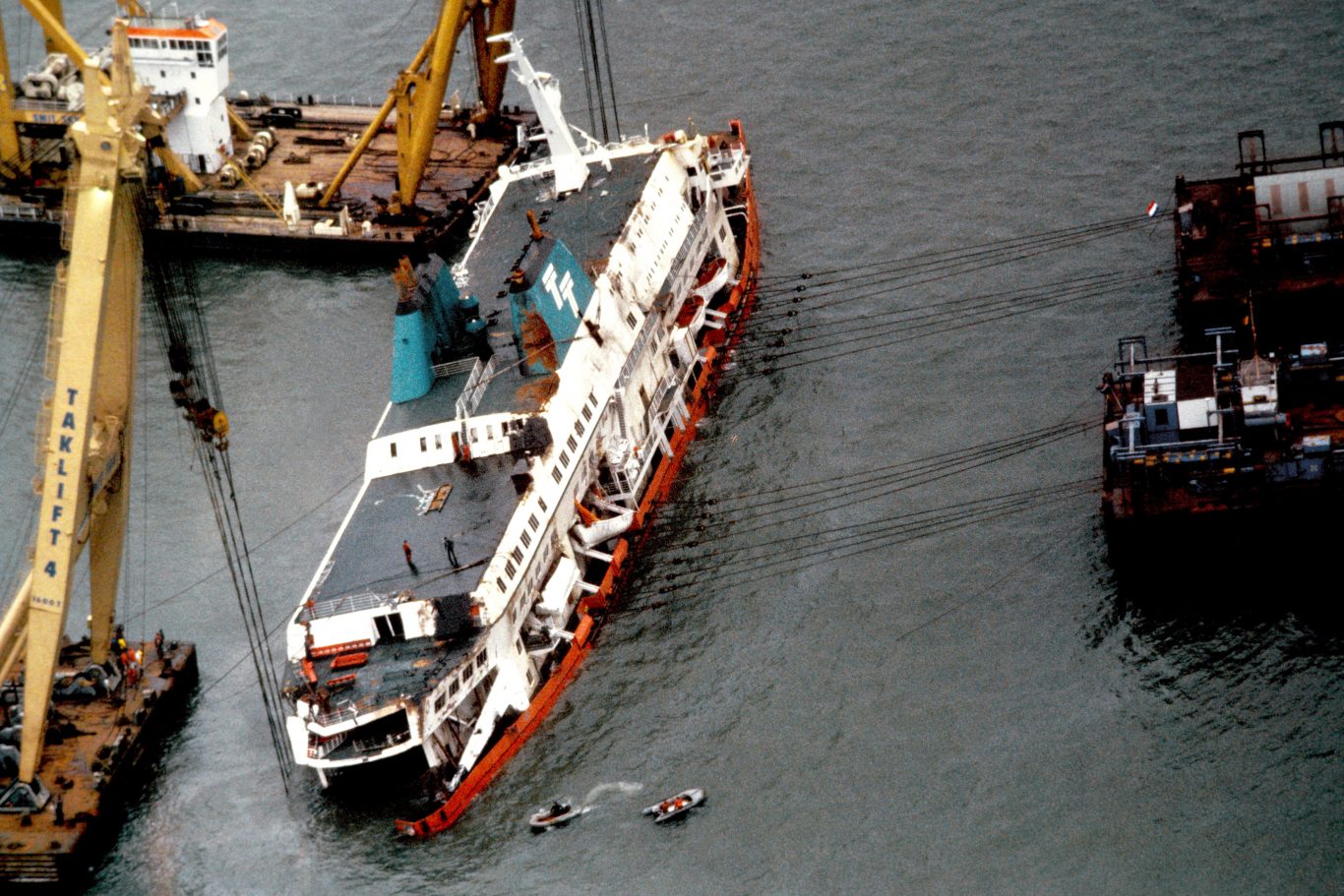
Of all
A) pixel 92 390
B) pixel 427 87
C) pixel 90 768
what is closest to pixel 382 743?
pixel 90 768

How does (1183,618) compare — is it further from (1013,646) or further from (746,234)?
(746,234)

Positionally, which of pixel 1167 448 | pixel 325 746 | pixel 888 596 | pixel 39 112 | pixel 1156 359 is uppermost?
pixel 39 112

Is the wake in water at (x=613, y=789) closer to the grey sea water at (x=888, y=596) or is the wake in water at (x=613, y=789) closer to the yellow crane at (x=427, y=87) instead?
the grey sea water at (x=888, y=596)

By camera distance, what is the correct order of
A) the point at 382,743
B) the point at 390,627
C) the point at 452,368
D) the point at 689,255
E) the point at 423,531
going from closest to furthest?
the point at 382,743
the point at 390,627
the point at 423,531
the point at 452,368
the point at 689,255

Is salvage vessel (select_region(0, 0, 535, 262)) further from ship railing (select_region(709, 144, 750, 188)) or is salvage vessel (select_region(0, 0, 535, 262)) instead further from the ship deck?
the ship deck

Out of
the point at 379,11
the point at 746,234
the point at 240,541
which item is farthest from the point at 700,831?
the point at 379,11

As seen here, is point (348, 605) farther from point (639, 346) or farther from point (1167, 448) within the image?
point (1167, 448)

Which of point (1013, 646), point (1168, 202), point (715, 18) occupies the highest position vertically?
point (715, 18)
